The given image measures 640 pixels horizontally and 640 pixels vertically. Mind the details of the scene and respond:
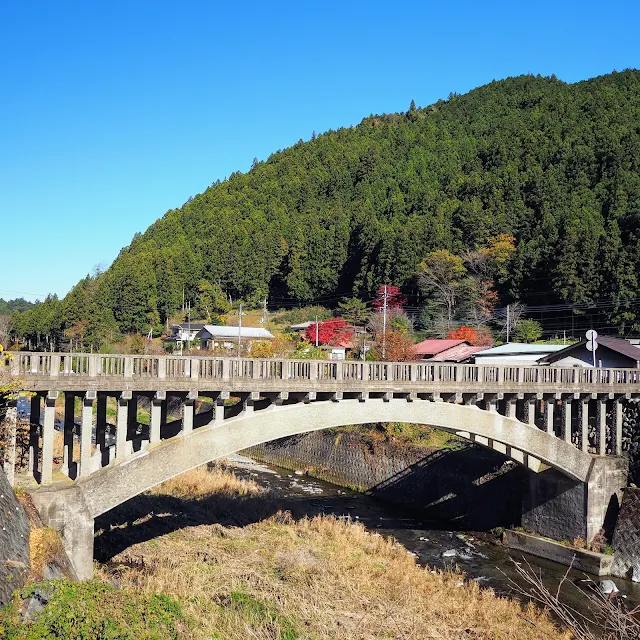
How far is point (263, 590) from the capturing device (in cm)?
1781

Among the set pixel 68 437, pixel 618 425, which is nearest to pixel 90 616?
pixel 68 437

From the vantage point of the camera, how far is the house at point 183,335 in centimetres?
7438

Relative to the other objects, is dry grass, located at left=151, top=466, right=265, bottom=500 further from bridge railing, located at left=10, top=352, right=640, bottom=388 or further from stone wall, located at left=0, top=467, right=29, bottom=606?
stone wall, located at left=0, top=467, right=29, bottom=606

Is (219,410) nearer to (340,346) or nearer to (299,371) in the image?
(299,371)

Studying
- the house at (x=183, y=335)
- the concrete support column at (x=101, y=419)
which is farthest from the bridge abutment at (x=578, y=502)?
the house at (x=183, y=335)

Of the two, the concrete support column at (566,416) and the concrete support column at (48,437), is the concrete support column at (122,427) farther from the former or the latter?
the concrete support column at (566,416)

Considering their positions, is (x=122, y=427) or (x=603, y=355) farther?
(x=603, y=355)

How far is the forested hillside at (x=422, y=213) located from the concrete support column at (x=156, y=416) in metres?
44.1

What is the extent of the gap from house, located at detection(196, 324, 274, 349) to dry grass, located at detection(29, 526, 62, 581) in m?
51.6

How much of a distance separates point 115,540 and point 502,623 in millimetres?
12311

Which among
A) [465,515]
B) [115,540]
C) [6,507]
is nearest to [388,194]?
[465,515]

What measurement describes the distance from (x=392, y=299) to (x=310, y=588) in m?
54.2

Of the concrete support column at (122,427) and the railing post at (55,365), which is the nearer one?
the railing post at (55,365)

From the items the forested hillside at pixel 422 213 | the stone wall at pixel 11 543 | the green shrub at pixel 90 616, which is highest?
the forested hillside at pixel 422 213
